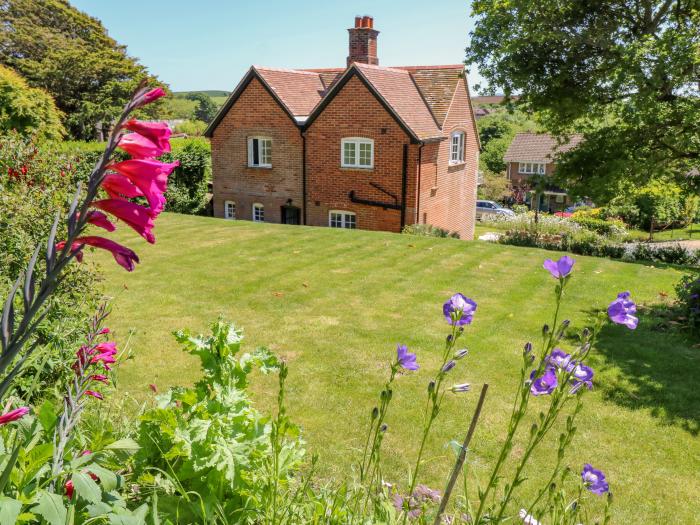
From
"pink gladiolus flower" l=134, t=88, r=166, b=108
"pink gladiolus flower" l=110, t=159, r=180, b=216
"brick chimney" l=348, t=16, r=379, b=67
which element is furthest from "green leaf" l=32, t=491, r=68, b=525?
"brick chimney" l=348, t=16, r=379, b=67

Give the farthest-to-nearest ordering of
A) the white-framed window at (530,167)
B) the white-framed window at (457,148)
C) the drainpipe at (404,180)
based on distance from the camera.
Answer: the white-framed window at (530,167) < the white-framed window at (457,148) < the drainpipe at (404,180)

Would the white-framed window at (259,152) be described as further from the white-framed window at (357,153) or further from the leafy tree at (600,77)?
the leafy tree at (600,77)

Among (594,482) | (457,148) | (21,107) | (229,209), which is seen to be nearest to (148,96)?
(594,482)

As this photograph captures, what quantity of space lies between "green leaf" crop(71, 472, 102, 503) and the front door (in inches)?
835

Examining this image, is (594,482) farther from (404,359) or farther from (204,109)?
(204,109)

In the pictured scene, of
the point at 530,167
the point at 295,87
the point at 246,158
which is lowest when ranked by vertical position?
the point at 246,158

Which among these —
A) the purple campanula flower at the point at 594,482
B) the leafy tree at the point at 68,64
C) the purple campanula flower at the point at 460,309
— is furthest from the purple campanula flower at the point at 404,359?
the leafy tree at the point at 68,64

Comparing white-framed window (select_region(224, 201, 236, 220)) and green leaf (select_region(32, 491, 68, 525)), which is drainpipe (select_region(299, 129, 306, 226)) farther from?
green leaf (select_region(32, 491, 68, 525))

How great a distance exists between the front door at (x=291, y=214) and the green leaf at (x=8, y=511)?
21401 mm

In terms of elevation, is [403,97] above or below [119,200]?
above

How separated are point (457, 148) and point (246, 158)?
9109 mm

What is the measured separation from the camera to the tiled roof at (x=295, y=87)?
74.1 feet

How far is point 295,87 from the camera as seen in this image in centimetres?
2364

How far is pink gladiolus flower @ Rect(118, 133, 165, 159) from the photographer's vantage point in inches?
51.3
